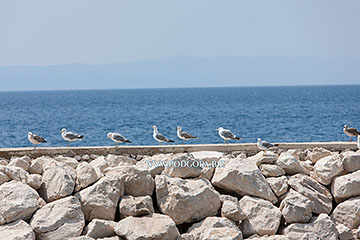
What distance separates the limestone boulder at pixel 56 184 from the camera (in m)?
9.29

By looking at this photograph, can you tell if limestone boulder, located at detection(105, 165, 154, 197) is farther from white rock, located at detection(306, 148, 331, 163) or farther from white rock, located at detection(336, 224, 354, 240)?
white rock, located at detection(306, 148, 331, 163)

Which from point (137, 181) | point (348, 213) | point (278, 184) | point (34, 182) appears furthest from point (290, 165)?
point (34, 182)

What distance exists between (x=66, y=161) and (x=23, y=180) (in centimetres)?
133

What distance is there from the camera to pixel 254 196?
9.90m

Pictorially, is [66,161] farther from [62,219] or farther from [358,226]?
[358,226]

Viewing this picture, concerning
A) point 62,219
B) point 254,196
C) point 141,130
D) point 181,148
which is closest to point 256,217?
Answer: point 254,196

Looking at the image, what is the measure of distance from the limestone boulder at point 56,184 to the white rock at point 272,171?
365cm

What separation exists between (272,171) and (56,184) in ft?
13.4

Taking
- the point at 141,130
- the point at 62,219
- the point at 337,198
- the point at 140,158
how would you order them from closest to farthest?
the point at 62,219 → the point at 337,198 → the point at 140,158 → the point at 141,130

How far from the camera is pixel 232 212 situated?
30.3 ft

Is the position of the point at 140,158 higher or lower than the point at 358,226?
higher

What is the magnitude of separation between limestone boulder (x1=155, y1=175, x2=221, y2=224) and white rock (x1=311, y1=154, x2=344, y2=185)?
7.25 feet

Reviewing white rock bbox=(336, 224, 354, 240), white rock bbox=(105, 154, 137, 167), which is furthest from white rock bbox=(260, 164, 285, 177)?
white rock bbox=(105, 154, 137, 167)

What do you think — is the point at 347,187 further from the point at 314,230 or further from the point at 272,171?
the point at 272,171
